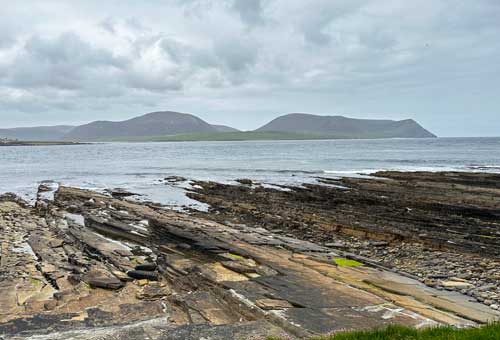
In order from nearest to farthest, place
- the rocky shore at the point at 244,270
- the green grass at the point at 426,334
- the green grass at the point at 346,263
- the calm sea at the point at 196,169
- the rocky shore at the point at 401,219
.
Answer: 1. the green grass at the point at 426,334
2. the rocky shore at the point at 244,270
3. the green grass at the point at 346,263
4. the rocky shore at the point at 401,219
5. the calm sea at the point at 196,169

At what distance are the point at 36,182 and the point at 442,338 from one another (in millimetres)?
56911

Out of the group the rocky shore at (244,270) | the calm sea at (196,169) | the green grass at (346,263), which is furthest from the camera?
the calm sea at (196,169)

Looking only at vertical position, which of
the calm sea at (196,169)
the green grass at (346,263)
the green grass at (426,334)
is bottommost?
the calm sea at (196,169)

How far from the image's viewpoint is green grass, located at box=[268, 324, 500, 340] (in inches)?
296

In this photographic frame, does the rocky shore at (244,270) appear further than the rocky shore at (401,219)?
No

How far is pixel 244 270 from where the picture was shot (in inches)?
562

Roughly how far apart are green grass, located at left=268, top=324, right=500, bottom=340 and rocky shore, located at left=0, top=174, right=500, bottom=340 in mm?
1269

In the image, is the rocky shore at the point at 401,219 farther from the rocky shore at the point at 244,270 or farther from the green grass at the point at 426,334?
the green grass at the point at 426,334

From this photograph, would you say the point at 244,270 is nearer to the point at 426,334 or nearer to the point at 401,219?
the point at 426,334

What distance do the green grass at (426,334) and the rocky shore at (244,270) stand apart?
127 centimetres

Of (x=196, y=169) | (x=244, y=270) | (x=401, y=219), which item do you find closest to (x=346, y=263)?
(x=244, y=270)

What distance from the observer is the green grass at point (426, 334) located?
7.53 metres

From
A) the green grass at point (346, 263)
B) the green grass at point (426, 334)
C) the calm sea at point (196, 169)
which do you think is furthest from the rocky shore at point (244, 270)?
the calm sea at point (196, 169)

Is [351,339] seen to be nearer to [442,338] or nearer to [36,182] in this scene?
[442,338]
